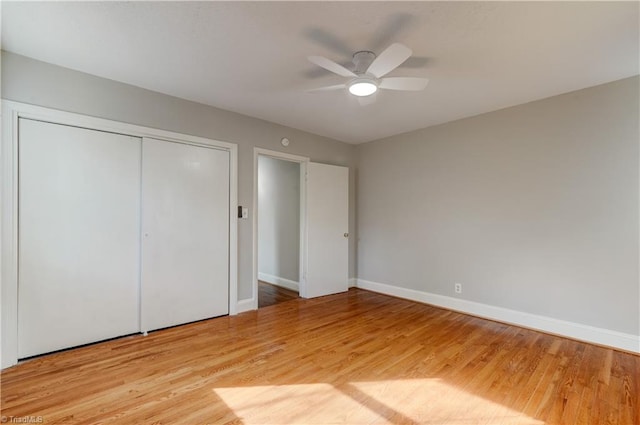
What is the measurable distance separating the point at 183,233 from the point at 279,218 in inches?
85.5

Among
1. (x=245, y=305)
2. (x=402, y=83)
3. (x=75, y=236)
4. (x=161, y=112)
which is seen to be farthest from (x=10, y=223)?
(x=402, y=83)

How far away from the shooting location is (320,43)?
212cm

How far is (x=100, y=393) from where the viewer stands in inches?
75.0

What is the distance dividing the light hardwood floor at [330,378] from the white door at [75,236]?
0.81 ft

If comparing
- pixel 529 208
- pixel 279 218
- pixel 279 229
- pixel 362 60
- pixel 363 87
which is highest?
pixel 362 60

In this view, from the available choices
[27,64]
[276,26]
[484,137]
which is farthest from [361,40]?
[27,64]

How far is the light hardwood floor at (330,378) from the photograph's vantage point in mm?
1724

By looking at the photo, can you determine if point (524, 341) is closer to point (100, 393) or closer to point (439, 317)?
point (439, 317)

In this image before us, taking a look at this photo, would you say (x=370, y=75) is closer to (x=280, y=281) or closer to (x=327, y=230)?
(x=327, y=230)

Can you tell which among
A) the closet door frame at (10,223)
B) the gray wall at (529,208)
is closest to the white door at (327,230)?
the gray wall at (529,208)

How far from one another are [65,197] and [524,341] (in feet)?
14.3

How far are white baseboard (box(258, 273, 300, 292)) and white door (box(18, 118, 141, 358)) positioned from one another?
2361 mm

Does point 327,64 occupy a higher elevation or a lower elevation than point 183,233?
higher

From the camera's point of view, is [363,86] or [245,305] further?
[245,305]
